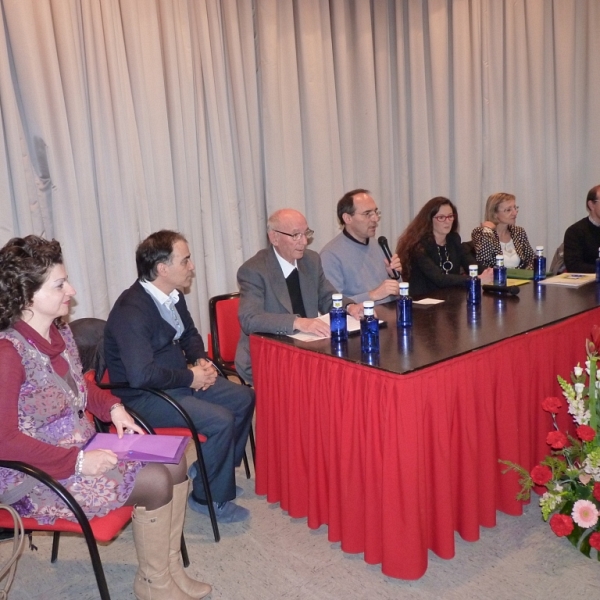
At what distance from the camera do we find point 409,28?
201 inches

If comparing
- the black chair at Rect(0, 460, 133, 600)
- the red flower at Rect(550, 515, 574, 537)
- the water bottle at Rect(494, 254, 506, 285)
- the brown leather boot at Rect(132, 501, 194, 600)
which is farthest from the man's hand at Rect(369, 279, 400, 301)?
the black chair at Rect(0, 460, 133, 600)

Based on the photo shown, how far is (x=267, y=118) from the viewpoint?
444 cm

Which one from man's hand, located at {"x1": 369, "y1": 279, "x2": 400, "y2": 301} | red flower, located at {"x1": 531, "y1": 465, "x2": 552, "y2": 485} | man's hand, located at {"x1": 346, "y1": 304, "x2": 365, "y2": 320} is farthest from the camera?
man's hand, located at {"x1": 369, "y1": 279, "x2": 400, "y2": 301}

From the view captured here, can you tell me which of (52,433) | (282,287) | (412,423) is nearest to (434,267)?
(282,287)

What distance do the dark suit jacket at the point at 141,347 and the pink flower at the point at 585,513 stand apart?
1599 millimetres

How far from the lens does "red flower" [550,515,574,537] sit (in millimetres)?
2326

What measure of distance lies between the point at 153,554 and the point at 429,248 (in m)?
2.56

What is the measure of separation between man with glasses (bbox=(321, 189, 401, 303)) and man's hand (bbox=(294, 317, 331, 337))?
0.89m

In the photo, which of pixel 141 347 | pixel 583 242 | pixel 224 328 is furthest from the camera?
pixel 583 242

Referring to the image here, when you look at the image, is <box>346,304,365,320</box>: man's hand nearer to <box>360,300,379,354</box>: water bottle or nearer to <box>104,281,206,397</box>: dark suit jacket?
<box>360,300,379,354</box>: water bottle

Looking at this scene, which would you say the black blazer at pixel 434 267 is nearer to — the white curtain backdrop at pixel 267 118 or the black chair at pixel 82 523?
the white curtain backdrop at pixel 267 118

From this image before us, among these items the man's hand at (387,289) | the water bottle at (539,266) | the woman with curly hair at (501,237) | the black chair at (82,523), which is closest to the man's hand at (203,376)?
the black chair at (82,523)

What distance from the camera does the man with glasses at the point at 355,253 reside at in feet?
11.9

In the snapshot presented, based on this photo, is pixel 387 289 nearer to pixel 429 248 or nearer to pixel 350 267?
pixel 350 267
